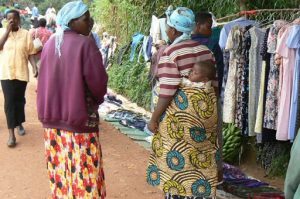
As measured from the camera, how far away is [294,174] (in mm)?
1631

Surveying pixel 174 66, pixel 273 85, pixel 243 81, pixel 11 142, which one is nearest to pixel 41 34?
pixel 11 142

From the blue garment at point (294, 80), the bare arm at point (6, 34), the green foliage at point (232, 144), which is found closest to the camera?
the blue garment at point (294, 80)

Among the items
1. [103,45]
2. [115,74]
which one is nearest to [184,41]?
[115,74]

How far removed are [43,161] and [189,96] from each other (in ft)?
9.95

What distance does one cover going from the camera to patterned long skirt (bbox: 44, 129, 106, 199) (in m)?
3.48

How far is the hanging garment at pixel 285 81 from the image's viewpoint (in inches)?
170

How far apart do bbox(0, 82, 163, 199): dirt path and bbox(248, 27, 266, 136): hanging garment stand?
1387 mm

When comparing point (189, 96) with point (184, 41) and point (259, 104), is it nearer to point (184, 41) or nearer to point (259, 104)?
point (184, 41)

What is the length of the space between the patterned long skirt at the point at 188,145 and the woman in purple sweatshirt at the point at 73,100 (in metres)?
0.53

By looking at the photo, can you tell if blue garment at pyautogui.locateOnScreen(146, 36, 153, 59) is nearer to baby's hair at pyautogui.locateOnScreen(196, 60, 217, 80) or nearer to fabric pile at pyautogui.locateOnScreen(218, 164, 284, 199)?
fabric pile at pyautogui.locateOnScreen(218, 164, 284, 199)

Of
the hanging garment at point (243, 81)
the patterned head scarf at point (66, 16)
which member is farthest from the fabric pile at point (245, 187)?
the patterned head scarf at point (66, 16)

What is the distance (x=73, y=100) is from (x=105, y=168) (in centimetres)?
247

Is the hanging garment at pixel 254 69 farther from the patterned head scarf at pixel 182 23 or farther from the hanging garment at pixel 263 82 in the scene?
the patterned head scarf at pixel 182 23

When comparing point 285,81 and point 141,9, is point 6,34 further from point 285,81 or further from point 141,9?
point 141,9
